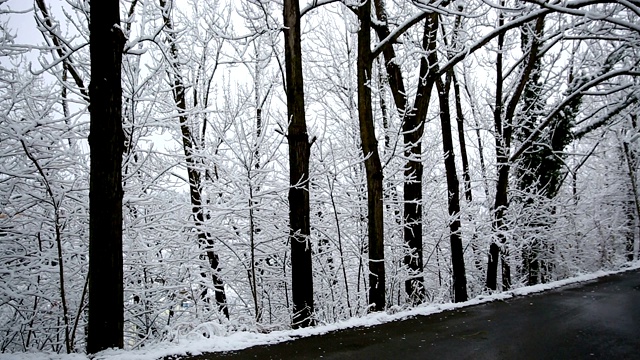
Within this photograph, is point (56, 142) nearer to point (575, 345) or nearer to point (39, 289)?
point (39, 289)

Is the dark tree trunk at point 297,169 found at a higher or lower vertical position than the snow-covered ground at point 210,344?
higher

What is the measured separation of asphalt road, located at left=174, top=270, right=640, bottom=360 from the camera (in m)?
3.46

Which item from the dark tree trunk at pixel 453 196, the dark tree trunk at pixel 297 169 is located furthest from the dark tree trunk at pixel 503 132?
the dark tree trunk at pixel 297 169

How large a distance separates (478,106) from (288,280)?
1196 centimetres

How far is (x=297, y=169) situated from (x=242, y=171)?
2.23 metres

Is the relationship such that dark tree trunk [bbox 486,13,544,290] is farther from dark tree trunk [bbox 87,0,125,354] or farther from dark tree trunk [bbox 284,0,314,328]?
dark tree trunk [bbox 87,0,125,354]

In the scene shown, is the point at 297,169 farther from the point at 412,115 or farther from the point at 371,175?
the point at 412,115

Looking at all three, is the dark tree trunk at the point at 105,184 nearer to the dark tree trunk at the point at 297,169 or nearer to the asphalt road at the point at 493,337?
the asphalt road at the point at 493,337

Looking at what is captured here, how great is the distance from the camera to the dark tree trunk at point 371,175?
23.1 feet

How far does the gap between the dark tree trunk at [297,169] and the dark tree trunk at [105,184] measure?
2.64 m

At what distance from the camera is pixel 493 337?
13.1 feet

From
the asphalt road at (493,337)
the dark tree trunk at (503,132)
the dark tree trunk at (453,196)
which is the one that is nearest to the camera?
the asphalt road at (493,337)

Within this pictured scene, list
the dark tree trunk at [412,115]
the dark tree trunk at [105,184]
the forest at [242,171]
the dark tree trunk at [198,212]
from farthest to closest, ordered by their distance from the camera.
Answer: the dark tree trunk at [198,212]
the dark tree trunk at [412,115]
the forest at [242,171]
the dark tree trunk at [105,184]

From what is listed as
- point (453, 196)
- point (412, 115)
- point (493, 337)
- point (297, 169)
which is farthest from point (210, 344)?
point (453, 196)
